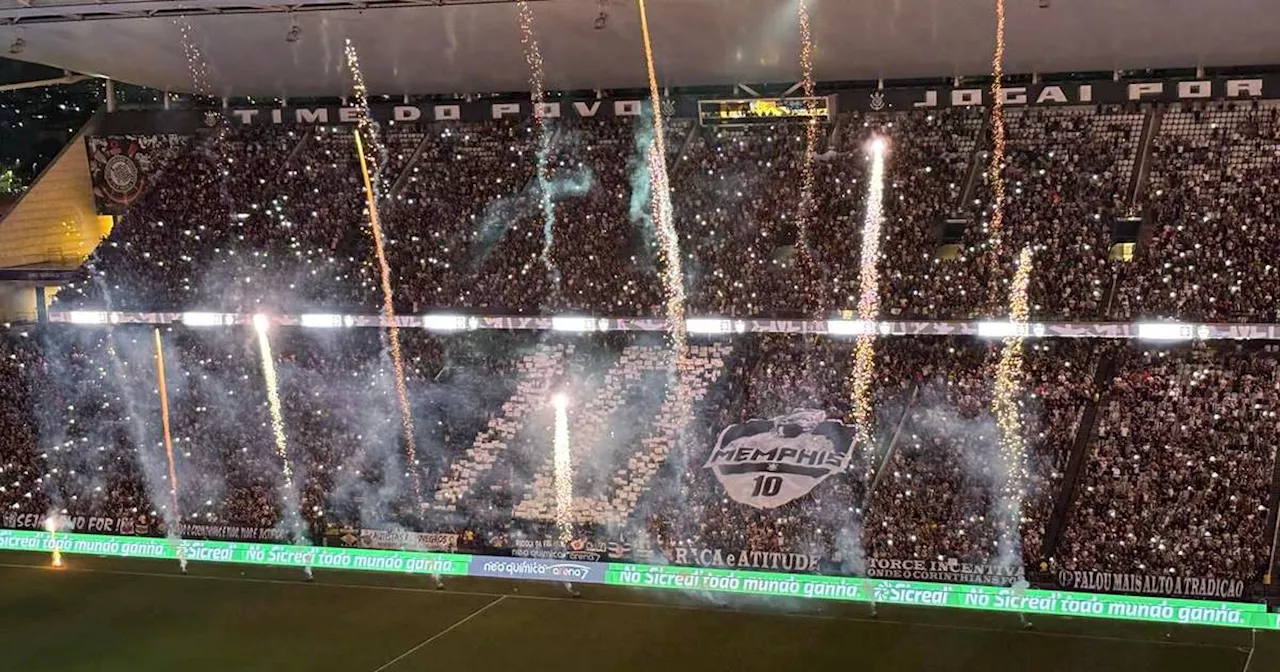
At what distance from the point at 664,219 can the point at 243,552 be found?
14322 millimetres

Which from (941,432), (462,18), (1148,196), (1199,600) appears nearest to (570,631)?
(941,432)

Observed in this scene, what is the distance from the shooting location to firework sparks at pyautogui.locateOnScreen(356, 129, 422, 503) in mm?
30281

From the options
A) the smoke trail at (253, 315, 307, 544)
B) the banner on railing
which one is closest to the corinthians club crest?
the banner on railing

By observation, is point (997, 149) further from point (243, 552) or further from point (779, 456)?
point (243, 552)

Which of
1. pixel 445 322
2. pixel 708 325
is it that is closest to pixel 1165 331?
pixel 708 325

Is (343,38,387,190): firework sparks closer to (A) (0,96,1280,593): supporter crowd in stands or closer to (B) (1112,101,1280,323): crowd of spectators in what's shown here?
→ (A) (0,96,1280,593): supporter crowd in stands

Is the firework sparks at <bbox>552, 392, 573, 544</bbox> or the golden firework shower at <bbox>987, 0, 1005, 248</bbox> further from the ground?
the golden firework shower at <bbox>987, 0, 1005, 248</bbox>

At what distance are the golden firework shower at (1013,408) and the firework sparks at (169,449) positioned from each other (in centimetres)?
2016

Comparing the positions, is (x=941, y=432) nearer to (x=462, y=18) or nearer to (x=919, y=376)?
(x=919, y=376)

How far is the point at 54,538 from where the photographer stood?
30688mm

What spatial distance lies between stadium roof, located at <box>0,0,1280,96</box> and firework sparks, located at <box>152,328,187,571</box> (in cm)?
855

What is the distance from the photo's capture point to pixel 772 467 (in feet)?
91.9

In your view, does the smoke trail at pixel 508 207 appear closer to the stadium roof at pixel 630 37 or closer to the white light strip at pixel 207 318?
the stadium roof at pixel 630 37

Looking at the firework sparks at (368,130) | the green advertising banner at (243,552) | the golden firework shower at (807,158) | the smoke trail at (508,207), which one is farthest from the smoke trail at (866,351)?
the firework sparks at (368,130)
